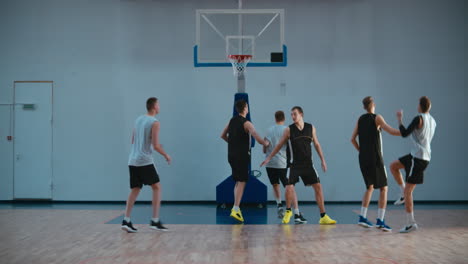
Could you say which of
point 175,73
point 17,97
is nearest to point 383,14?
point 175,73

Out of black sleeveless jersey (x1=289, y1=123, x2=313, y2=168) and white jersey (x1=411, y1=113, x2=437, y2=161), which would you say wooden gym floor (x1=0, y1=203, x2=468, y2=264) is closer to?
black sleeveless jersey (x1=289, y1=123, x2=313, y2=168)

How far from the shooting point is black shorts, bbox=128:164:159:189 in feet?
20.0

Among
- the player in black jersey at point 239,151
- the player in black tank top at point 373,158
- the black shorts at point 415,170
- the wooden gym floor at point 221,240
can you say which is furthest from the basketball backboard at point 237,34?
the black shorts at point 415,170

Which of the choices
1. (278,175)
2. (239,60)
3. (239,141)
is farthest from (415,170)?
(239,60)

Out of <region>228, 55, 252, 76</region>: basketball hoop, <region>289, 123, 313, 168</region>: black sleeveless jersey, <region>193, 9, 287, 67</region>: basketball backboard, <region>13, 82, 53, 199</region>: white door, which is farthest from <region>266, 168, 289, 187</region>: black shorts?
<region>13, 82, 53, 199</region>: white door

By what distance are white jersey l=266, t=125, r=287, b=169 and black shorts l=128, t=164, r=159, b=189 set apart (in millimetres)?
1994

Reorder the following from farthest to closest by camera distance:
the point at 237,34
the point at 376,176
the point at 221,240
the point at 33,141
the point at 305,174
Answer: the point at 33,141 < the point at 237,34 < the point at 305,174 < the point at 376,176 < the point at 221,240

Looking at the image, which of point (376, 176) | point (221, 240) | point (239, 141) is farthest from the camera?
point (239, 141)

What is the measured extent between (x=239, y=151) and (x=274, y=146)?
0.82 m

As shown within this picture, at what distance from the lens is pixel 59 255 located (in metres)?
4.72

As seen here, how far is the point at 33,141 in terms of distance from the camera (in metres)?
10.1

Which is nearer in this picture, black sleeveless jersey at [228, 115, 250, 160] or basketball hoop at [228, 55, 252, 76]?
black sleeveless jersey at [228, 115, 250, 160]

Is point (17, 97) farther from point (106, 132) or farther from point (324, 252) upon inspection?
point (324, 252)

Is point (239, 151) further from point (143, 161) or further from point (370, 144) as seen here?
point (370, 144)
